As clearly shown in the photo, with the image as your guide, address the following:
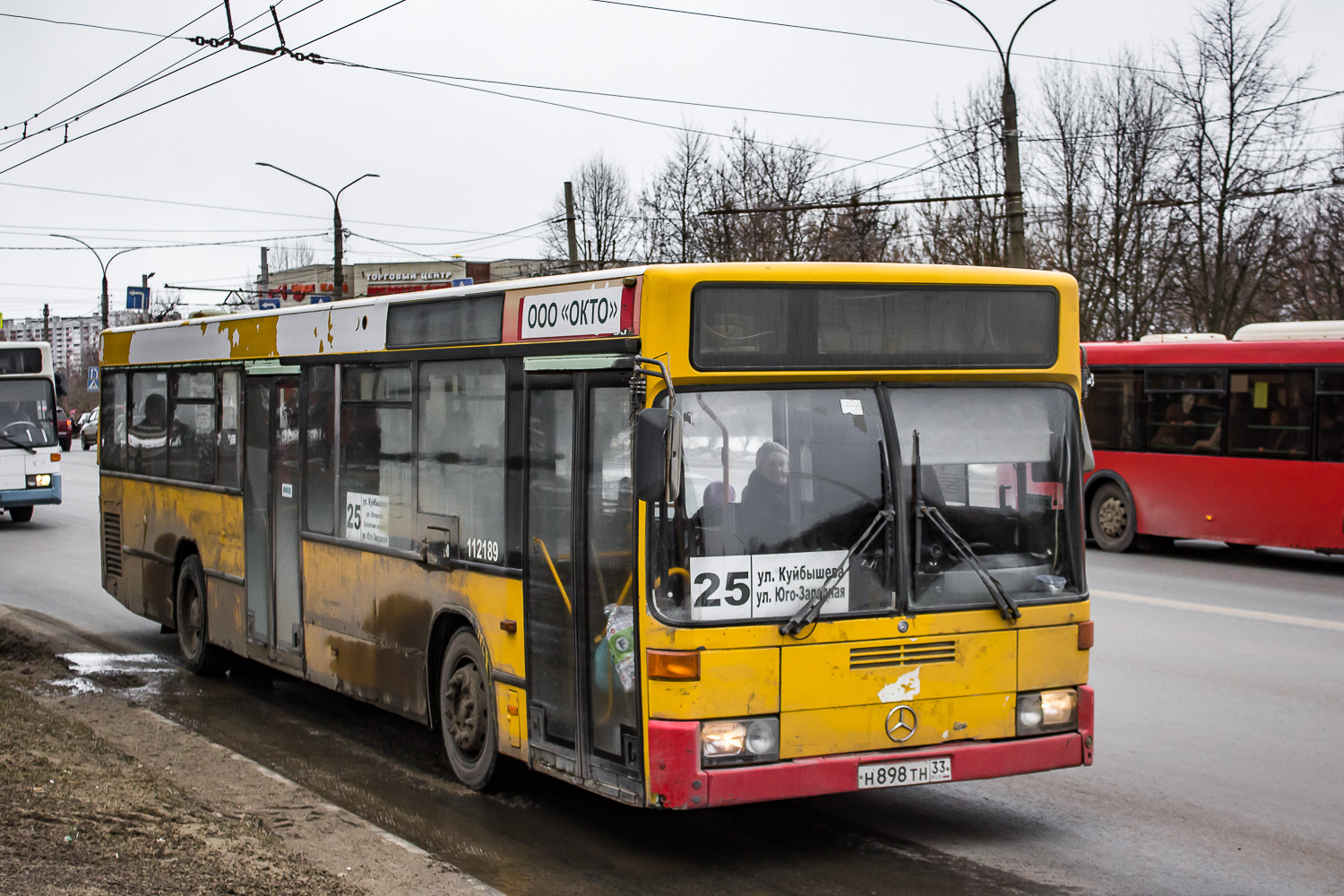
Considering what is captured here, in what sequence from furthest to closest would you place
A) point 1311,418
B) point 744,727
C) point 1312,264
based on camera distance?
point 1312,264 < point 1311,418 < point 744,727

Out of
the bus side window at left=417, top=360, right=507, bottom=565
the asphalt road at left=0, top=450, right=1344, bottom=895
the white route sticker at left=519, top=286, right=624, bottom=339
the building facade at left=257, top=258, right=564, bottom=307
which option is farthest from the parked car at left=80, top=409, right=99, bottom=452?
the white route sticker at left=519, top=286, right=624, bottom=339

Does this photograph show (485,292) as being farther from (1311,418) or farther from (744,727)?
(1311,418)

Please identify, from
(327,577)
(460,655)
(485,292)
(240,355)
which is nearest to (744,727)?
(460,655)

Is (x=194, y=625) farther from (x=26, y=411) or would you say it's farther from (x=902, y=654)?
(x=26, y=411)

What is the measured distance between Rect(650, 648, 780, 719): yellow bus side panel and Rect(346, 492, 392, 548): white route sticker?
2.94m

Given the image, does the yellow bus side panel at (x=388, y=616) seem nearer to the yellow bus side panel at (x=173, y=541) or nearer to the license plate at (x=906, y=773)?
the yellow bus side panel at (x=173, y=541)

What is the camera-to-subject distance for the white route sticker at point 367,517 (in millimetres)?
8250

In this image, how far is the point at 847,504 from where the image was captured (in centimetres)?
598

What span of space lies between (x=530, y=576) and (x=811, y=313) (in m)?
1.83

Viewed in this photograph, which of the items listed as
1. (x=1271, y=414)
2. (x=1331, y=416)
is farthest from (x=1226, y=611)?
(x=1271, y=414)

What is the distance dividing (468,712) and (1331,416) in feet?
39.9

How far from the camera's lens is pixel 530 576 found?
22.1ft

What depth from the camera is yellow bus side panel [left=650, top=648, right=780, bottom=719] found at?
226 inches

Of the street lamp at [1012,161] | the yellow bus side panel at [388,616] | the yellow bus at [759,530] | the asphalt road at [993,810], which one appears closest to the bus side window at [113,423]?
the asphalt road at [993,810]
